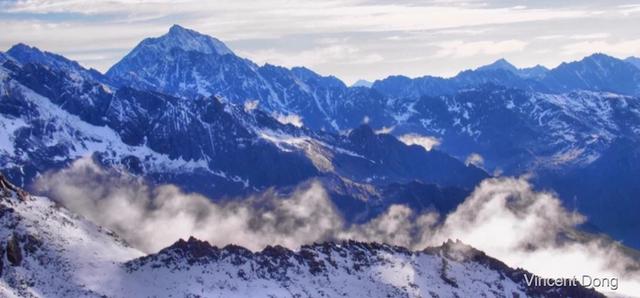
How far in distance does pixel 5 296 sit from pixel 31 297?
10.0 m

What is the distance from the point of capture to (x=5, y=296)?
190250 millimetres

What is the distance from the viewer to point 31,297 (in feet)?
655
